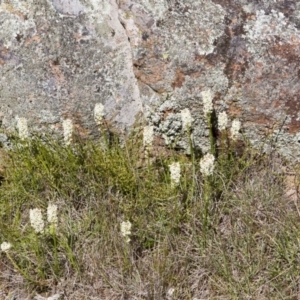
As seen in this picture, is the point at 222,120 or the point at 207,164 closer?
the point at 207,164

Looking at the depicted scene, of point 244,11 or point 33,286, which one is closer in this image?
point 33,286

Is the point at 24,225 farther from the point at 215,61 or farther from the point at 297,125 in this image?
the point at 297,125

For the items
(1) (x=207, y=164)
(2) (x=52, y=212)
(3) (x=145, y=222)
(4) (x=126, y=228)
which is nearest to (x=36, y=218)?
(2) (x=52, y=212)

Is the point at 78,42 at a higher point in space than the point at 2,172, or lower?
higher

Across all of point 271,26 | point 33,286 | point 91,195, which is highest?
point 271,26

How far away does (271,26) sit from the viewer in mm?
3592

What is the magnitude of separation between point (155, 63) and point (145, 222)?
38.5 inches

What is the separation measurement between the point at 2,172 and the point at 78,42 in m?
0.97

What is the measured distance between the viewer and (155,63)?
3.70m

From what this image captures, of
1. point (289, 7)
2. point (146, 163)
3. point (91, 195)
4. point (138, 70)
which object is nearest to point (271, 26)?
point (289, 7)

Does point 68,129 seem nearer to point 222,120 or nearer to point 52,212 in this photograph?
point 52,212

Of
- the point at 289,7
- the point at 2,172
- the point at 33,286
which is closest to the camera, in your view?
the point at 33,286

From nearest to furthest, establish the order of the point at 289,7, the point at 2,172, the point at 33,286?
the point at 33,286 < the point at 289,7 < the point at 2,172

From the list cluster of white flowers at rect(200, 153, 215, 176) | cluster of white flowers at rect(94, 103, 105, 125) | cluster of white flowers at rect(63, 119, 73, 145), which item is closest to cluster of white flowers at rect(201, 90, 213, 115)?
cluster of white flowers at rect(200, 153, 215, 176)
